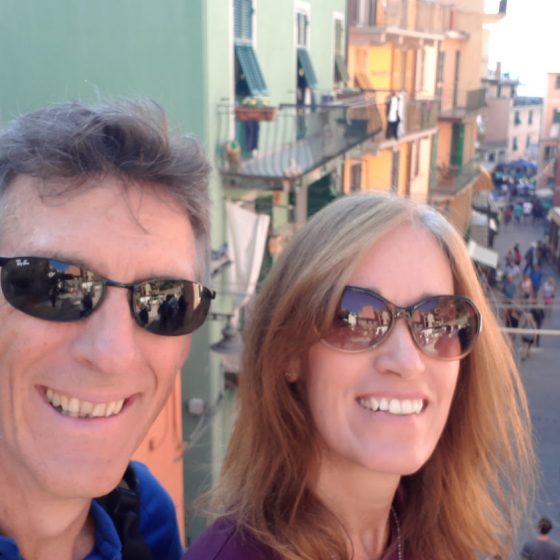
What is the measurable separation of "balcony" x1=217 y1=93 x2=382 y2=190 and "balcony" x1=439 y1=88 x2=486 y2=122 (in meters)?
13.1

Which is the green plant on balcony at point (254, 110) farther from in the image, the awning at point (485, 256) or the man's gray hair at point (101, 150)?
the awning at point (485, 256)

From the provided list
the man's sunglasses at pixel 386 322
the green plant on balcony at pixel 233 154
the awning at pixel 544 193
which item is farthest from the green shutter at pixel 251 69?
the awning at pixel 544 193

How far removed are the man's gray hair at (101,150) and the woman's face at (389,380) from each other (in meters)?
0.55

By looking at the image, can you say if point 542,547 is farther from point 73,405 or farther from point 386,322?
point 73,405

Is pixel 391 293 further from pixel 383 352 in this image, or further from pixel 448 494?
pixel 448 494

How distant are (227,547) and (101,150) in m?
1.13

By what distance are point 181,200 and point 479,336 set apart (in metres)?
1.03

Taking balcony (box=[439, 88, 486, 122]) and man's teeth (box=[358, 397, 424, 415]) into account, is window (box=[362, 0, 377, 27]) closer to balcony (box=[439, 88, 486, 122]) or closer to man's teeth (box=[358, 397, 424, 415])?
balcony (box=[439, 88, 486, 122])

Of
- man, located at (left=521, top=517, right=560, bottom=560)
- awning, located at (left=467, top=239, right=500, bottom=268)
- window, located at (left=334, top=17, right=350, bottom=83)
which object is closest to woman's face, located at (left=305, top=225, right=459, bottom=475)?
man, located at (left=521, top=517, right=560, bottom=560)

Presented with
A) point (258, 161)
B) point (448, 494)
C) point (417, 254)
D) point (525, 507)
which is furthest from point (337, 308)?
point (258, 161)

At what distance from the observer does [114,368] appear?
1.70m

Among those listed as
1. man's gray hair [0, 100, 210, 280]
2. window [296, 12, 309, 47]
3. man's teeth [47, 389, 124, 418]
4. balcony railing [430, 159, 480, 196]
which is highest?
window [296, 12, 309, 47]

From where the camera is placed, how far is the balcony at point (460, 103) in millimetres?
26169

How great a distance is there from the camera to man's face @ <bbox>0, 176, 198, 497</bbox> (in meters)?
1.70
